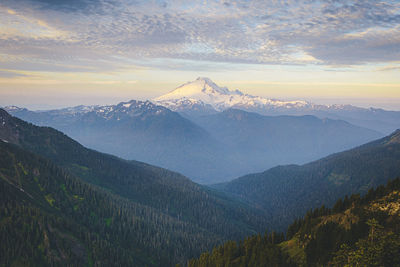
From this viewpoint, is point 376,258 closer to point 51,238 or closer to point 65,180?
point 51,238

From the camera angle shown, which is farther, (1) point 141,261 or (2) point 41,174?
(2) point 41,174

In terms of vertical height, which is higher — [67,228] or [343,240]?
[343,240]

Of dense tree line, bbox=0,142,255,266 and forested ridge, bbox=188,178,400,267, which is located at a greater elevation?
forested ridge, bbox=188,178,400,267

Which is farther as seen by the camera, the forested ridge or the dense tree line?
the dense tree line

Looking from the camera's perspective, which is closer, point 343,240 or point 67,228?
point 343,240

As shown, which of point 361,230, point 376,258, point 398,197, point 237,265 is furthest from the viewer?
point 237,265

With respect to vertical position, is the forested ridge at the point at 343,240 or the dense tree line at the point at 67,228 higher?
the forested ridge at the point at 343,240

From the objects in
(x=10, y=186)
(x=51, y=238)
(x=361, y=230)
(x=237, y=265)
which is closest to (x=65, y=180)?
(x=10, y=186)

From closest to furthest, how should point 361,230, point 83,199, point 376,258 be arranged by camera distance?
point 376,258 < point 361,230 < point 83,199
